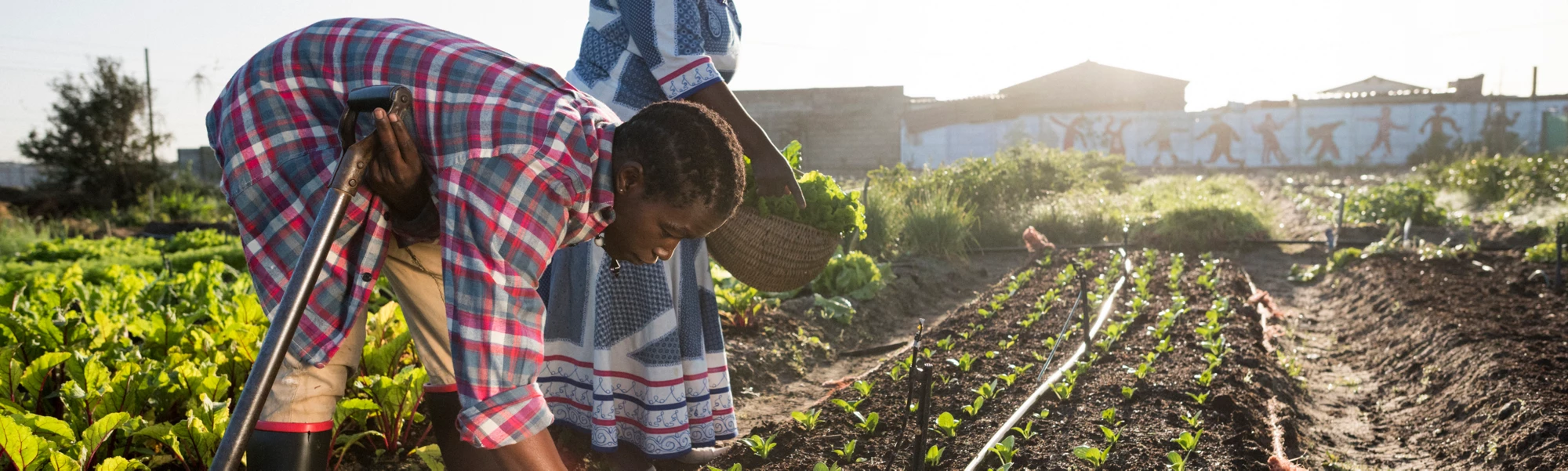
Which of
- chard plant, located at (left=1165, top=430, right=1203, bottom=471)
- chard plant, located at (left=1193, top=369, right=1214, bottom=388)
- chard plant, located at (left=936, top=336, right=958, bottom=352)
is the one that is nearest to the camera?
chard plant, located at (left=1165, top=430, right=1203, bottom=471)

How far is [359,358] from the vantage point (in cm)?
167

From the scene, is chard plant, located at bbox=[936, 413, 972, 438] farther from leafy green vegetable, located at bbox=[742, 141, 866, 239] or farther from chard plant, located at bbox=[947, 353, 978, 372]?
chard plant, located at bbox=[947, 353, 978, 372]

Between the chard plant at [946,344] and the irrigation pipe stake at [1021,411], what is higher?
the irrigation pipe stake at [1021,411]

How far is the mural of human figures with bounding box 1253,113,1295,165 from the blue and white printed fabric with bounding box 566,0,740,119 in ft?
76.2

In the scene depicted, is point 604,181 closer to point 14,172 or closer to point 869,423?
point 869,423

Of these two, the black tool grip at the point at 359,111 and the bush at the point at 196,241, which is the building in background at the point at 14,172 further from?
the black tool grip at the point at 359,111

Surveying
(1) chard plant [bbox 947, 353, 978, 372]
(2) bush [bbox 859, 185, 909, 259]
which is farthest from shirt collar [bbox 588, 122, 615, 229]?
(2) bush [bbox 859, 185, 909, 259]

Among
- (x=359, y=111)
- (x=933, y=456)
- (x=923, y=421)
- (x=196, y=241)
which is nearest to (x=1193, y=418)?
(x=933, y=456)

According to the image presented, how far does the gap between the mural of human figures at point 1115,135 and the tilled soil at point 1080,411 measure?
19173 mm

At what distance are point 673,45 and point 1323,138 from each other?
79.1ft

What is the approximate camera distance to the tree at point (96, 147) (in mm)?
16312

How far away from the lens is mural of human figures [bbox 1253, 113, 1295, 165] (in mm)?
22828

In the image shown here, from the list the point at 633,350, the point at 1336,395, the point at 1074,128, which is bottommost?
the point at 1336,395

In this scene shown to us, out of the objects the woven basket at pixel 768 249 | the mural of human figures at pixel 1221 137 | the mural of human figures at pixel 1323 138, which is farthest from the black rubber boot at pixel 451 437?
the mural of human figures at pixel 1323 138
